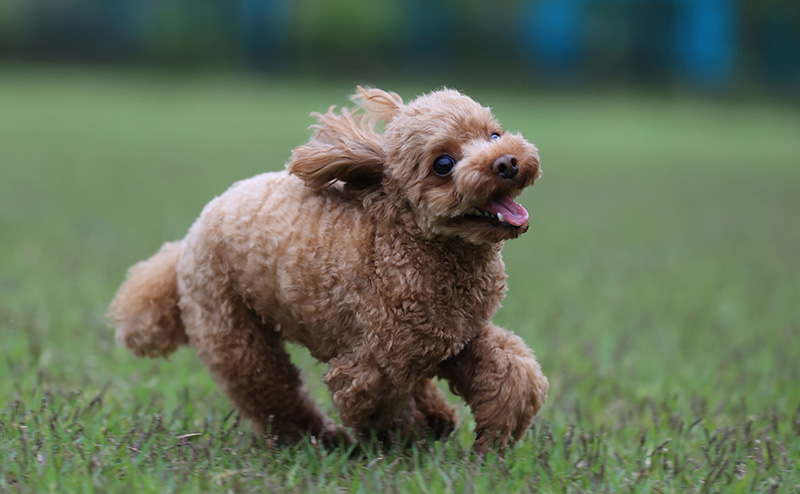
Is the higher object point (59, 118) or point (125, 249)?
point (125, 249)

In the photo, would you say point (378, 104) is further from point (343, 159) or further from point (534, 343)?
point (534, 343)

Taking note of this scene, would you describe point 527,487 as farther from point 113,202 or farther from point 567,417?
point 113,202

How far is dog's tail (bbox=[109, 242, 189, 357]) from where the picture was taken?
11.6 ft

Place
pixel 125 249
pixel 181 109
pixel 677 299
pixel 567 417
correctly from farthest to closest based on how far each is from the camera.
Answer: pixel 181 109 → pixel 125 249 → pixel 677 299 → pixel 567 417

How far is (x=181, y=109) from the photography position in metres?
20.6

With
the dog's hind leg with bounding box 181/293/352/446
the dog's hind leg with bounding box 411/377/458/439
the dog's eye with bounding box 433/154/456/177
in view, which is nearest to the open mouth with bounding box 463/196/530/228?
A: the dog's eye with bounding box 433/154/456/177

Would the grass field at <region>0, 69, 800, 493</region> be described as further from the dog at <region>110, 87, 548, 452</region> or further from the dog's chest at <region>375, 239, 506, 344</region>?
the dog's chest at <region>375, 239, 506, 344</region>

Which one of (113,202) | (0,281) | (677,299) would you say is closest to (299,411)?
(0,281)

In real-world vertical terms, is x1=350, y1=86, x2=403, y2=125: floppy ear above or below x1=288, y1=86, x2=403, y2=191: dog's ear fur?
above

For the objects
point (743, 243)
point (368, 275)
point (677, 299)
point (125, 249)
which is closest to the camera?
point (368, 275)

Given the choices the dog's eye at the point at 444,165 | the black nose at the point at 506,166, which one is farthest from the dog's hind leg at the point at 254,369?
the black nose at the point at 506,166

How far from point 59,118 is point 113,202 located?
8561 mm

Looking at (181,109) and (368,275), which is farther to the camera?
(181,109)

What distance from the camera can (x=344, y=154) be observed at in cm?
311
